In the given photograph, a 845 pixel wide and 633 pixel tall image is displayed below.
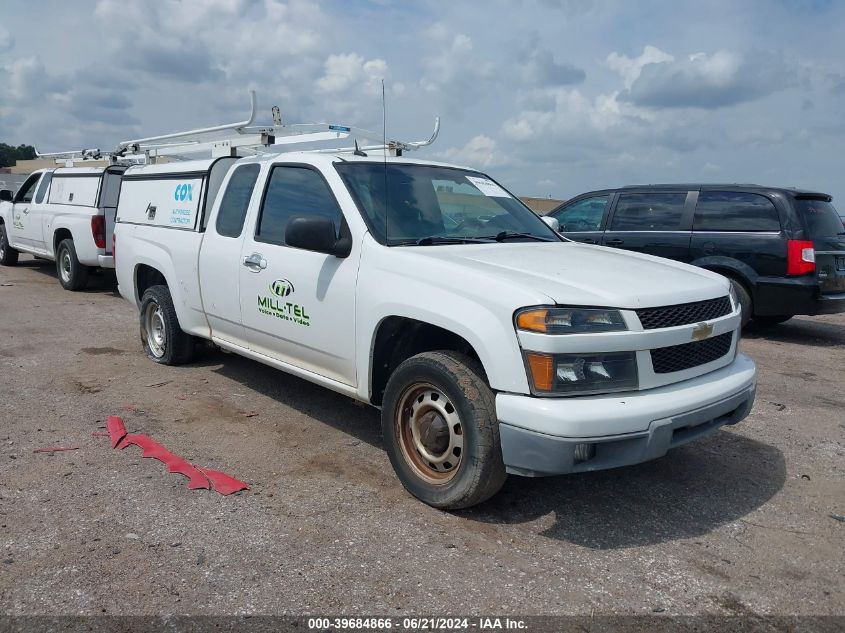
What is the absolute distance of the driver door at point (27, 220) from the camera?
12508 mm

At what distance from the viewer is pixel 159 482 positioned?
4035mm

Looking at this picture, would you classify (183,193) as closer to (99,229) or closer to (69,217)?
(99,229)

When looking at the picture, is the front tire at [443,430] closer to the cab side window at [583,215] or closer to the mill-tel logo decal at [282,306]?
the mill-tel logo decal at [282,306]

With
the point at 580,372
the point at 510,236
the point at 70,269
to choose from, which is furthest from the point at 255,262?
the point at 70,269

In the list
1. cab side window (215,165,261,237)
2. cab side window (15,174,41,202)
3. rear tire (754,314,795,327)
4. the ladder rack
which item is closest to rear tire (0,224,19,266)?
cab side window (15,174,41,202)

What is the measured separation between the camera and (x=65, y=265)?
454 inches

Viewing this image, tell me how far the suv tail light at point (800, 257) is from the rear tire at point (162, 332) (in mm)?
6425

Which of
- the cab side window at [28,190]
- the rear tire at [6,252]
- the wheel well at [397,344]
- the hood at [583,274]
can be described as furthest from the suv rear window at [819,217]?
the rear tire at [6,252]

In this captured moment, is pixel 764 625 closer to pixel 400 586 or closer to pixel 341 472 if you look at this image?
pixel 400 586

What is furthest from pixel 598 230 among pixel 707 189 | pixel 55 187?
pixel 55 187

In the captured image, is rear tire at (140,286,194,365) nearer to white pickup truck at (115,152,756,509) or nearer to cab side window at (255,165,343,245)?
white pickup truck at (115,152,756,509)

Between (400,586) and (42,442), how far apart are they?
2824mm

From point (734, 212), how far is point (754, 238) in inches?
16.7

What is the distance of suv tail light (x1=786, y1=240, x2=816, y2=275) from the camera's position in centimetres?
807
